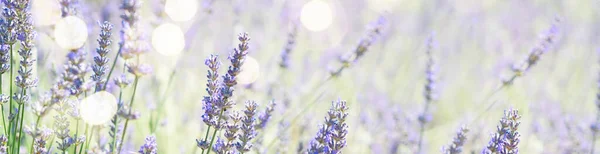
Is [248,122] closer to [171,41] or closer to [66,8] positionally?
[66,8]

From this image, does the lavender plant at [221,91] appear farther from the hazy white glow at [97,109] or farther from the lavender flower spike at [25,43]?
the lavender flower spike at [25,43]

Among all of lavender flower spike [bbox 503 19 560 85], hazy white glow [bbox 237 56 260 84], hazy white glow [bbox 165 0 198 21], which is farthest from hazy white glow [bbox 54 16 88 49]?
hazy white glow [bbox 165 0 198 21]

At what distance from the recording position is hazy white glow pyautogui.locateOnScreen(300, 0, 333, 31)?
15.2 feet

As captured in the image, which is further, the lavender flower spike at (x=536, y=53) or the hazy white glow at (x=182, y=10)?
the hazy white glow at (x=182, y=10)

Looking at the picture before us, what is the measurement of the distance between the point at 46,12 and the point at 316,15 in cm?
317

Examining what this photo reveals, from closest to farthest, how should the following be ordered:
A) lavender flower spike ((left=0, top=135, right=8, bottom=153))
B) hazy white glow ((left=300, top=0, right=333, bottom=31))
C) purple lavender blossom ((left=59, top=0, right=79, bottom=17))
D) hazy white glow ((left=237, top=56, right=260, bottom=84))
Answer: lavender flower spike ((left=0, top=135, right=8, bottom=153)) < purple lavender blossom ((left=59, top=0, right=79, bottom=17)) < hazy white glow ((left=237, top=56, right=260, bottom=84)) < hazy white glow ((left=300, top=0, right=333, bottom=31))

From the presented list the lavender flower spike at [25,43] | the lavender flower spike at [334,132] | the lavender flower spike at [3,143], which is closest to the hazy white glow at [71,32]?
the lavender flower spike at [25,43]

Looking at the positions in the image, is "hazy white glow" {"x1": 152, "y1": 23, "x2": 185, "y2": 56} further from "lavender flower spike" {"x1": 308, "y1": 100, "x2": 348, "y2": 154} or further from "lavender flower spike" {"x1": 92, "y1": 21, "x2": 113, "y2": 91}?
"lavender flower spike" {"x1": 308, "y1": 100, "x2": 348, "y2": 154}

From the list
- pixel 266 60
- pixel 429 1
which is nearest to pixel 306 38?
pixel 266 60

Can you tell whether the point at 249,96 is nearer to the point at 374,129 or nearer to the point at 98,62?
the point at 374,129

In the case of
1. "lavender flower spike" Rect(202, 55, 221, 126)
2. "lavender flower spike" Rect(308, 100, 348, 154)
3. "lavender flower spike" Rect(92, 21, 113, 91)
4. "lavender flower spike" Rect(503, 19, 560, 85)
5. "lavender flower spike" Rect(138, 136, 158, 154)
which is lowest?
"lavender flower spike" Rect(138, 136, 158, 154)

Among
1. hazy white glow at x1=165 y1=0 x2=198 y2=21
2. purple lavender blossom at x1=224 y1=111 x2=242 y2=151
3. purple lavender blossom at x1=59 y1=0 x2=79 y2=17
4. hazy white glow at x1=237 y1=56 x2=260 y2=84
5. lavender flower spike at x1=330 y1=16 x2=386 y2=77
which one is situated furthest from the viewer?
hazy white glow at x1=165 y1=0 x2=198 y2=21

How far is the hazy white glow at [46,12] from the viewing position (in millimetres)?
1822

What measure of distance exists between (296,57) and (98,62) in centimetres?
293
